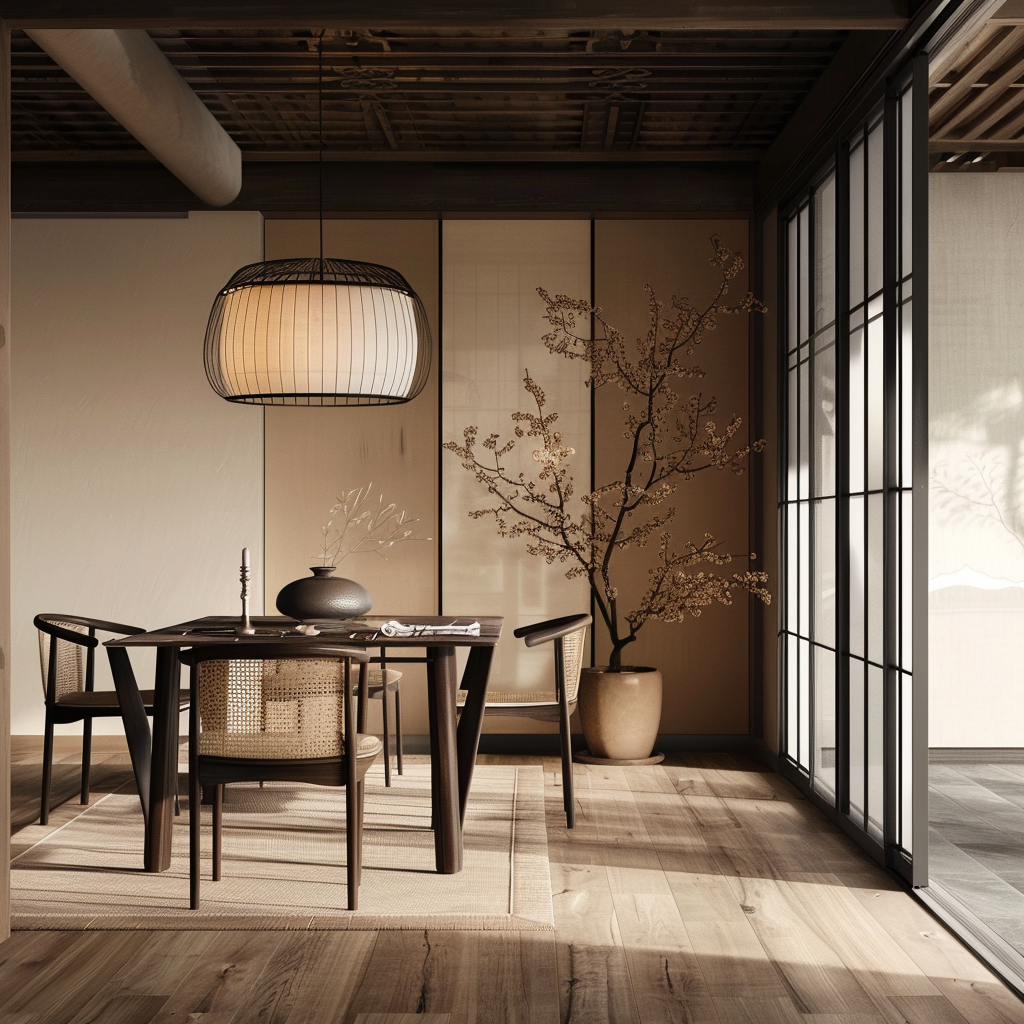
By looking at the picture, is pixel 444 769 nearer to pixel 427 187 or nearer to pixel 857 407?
pixel 857 407

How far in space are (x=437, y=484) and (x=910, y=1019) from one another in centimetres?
369

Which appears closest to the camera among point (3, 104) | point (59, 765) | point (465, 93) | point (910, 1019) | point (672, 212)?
point (910, 1019)

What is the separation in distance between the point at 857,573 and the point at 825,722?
0.75 metres

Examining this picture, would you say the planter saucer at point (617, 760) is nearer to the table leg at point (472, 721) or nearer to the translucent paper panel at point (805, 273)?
the table leg at point (472, 721)

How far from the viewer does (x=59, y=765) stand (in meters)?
5.22

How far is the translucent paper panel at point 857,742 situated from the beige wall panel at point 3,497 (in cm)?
272

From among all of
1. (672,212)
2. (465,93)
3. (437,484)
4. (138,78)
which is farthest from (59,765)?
(672,212)

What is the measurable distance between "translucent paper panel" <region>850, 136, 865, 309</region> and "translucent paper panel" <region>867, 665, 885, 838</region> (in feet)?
4.41

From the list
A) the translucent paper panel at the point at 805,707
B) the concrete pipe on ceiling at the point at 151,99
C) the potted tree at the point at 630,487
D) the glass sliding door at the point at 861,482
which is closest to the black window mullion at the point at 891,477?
the glass sliding door at the point at 861,482

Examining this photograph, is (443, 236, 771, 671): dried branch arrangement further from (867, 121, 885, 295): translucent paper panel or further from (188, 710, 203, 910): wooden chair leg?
(188, 710, 203, 910): wooden chair leg

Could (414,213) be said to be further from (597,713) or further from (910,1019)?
(910,1019)

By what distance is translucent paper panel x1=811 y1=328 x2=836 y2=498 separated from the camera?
14.3ft

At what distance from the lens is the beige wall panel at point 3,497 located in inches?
118

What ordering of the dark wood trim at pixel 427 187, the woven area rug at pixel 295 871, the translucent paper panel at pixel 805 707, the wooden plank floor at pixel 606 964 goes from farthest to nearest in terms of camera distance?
the dark wood trim at pixel 427 187 → the translucent paper panel at pixel 805 707 → the woven area rug at pixel 295 871 → the wooden plank floor at pixel 606 964
